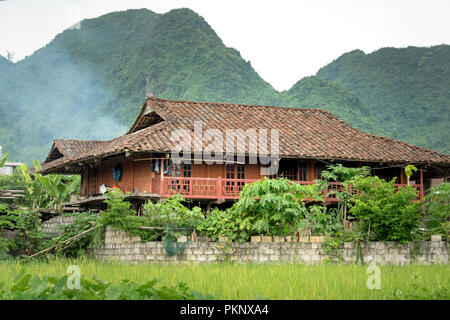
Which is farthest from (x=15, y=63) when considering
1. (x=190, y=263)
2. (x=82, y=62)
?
(x=190, y=263)

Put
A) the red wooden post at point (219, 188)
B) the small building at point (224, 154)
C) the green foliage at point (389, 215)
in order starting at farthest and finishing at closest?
1. the small building at point (224, 154)
2. the red wooden post at point (219, 188)
3. the green foliage at point (389, 215)

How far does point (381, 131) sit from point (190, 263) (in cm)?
3596

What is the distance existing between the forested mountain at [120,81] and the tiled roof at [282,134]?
2467 cm

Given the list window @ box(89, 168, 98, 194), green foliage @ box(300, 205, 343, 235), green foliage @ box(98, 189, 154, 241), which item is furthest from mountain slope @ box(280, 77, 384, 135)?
green foliage @ box(98, 189, 154, 241)

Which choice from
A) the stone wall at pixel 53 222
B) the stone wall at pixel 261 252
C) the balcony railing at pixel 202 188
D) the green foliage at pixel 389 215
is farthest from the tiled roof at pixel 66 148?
the green foliage at pixel 389 215

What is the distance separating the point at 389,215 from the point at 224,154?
6246 mm

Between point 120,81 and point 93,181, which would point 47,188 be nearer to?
point 93,181

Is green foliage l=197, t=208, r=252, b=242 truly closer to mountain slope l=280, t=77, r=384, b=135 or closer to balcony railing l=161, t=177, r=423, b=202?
balcony railing l=161, t=177, r=423, b=202

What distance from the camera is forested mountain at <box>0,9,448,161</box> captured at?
51.8 metres

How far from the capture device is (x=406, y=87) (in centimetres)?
5066

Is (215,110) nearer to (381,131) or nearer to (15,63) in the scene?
(381,131)

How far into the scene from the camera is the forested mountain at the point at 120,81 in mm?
51750

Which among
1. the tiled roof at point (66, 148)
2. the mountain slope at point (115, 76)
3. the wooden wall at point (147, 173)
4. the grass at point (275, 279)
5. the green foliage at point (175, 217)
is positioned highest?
the mountain slope at point (115, 76)

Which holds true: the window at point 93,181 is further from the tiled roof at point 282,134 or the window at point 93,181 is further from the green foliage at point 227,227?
the green foliage at point 227,227
